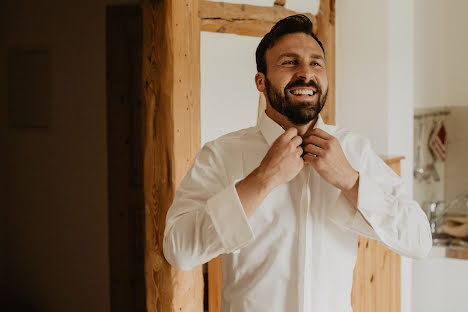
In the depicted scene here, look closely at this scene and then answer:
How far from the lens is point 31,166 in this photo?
3699 millimetres

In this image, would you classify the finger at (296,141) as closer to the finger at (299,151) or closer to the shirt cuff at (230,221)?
the finger at (299,151)

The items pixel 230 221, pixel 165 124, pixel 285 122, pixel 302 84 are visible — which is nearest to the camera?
pixel 230 221

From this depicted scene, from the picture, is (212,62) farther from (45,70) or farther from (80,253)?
(80,253)

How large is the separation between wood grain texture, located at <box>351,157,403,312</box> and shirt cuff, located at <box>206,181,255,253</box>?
5.12 feet

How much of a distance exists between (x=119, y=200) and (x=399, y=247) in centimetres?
224

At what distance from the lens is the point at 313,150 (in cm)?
131

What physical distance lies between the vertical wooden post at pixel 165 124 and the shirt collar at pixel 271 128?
710mm

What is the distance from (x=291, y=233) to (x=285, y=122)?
12.2 inches

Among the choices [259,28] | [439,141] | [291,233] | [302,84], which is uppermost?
[259,28]

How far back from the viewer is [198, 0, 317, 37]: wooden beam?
262 cm

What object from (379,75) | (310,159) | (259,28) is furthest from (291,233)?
(379,75)

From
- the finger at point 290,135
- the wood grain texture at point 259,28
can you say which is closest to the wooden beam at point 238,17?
the wood grain texture at point 259,28

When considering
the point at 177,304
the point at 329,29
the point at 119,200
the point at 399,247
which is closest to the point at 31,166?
the point at 119,200

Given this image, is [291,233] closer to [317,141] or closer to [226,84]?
[317,141]
